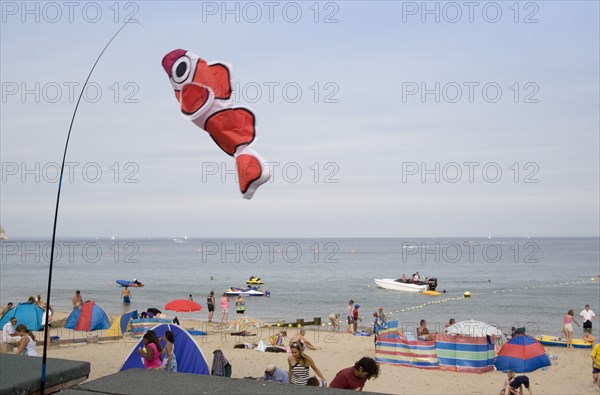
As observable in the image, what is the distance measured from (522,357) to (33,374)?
10226 mm

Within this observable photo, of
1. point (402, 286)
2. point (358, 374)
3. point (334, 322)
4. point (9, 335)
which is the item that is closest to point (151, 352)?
point (358, 374)

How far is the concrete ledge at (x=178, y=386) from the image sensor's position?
4.33 m

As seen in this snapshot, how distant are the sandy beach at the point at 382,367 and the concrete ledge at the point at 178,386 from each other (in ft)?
28.2

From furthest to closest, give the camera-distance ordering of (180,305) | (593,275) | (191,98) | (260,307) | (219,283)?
(593,275)
(219,283)
(260,307)
(180,305)
(191,98)

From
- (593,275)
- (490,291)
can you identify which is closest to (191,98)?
(490,291)

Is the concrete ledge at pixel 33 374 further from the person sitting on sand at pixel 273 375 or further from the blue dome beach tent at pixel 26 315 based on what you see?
the blue dome beach tent at pixel 26 315

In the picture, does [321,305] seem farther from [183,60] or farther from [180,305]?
[183,60]

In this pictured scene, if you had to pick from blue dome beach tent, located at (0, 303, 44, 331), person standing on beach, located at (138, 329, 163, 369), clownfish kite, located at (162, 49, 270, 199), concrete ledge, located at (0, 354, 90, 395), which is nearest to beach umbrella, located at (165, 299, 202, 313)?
blue dome beach tent, located at (0, 303, 44, 331)

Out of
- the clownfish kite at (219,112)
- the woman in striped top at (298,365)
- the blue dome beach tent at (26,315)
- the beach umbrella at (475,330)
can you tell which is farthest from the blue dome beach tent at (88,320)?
the clownfish kite at (219,112)

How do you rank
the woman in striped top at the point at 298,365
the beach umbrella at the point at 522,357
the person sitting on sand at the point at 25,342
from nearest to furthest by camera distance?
1. the woman in striped top at the point at 298,365
2. the person sitting on sand at the point at 25,342
3. the beach umbrella at the point at 522,357

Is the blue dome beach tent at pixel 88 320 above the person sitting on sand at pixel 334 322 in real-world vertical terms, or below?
above

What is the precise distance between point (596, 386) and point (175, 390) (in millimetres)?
12017

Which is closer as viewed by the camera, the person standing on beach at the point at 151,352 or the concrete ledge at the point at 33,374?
the concrete ledge at the point at 33,374

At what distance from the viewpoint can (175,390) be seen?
4.39 m
